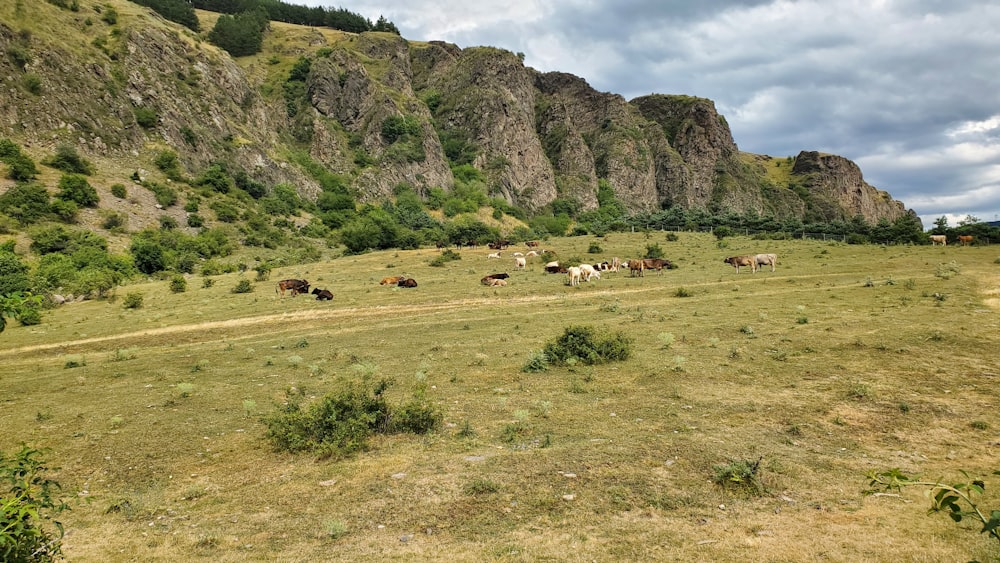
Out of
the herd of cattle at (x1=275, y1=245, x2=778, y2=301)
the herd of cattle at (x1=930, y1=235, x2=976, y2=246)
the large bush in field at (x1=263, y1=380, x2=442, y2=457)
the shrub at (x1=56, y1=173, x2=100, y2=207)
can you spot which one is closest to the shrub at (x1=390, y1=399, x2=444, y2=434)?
the large bush in field at (x1=263, y1=380, x2=442, y2=457)

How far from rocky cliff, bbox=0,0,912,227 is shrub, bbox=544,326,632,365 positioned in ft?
269

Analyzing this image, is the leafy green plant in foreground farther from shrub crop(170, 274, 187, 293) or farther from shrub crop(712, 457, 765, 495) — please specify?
shrub crop(170, 274, 187, 293)

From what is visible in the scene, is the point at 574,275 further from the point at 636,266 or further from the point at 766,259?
the point at 766,259

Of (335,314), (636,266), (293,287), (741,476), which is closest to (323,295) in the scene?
(293,287)

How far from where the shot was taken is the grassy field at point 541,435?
6.66 meters

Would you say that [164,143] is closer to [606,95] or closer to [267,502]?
[267,502]

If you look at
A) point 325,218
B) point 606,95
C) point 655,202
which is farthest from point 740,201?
point 325,218

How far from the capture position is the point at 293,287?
1399 inches

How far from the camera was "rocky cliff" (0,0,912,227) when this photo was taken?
7512 centimetres

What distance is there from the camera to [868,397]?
11.6m

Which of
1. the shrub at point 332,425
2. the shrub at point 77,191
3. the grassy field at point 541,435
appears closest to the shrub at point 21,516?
the grassy field at point 541,435

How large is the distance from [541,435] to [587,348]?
6455 mm

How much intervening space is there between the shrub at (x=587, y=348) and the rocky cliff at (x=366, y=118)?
82.0 meters

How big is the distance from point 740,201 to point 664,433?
189m
